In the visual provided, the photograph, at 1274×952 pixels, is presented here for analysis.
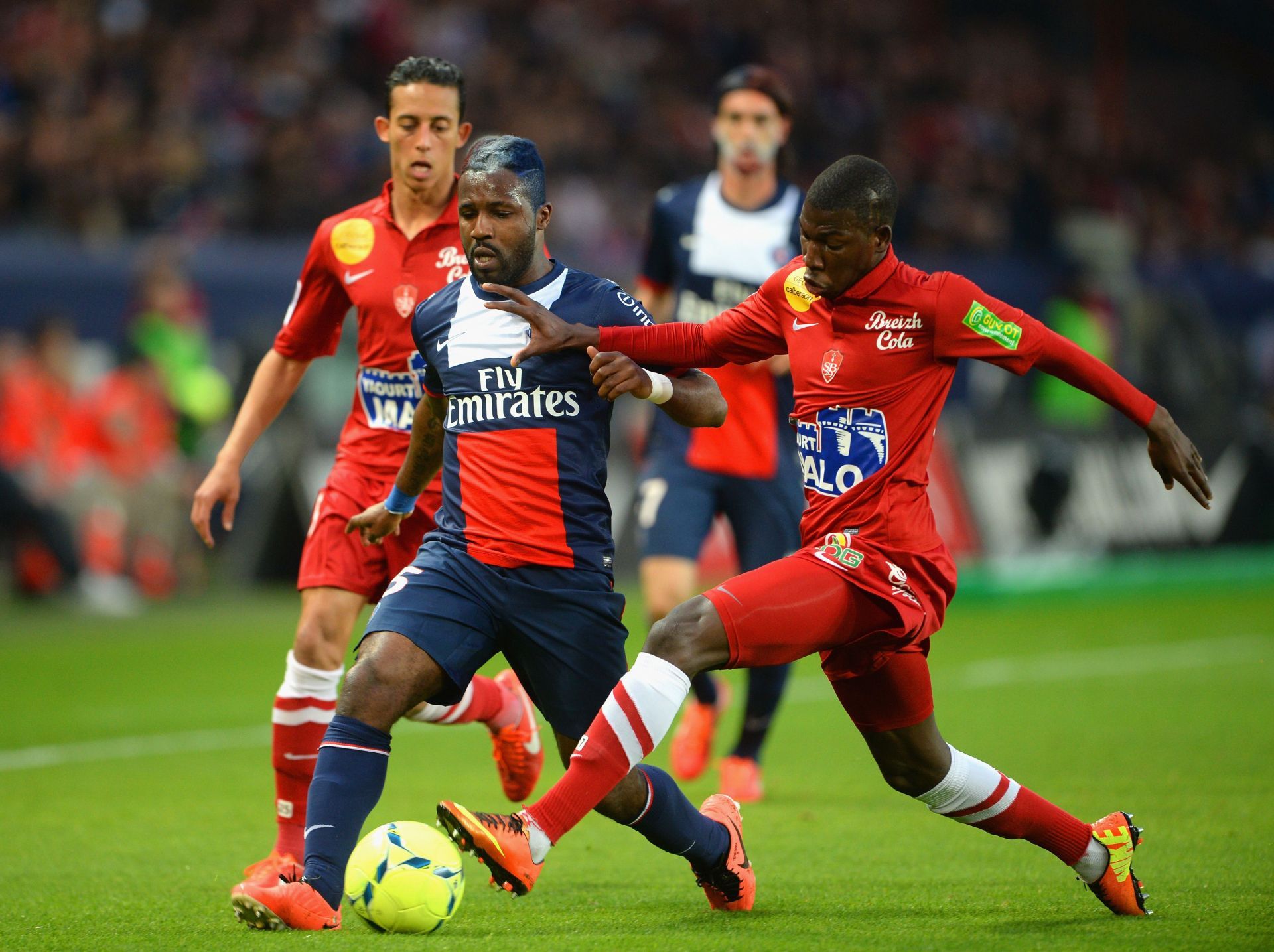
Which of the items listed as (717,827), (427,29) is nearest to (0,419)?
(427,29)

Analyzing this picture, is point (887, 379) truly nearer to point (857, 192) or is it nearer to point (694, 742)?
point (857, 192)

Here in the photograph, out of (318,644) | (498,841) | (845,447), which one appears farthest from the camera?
(318,644)

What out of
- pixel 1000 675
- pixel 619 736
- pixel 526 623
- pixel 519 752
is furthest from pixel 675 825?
pixel 1000 675

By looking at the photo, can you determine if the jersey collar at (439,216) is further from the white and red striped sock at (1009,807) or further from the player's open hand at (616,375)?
the white and red striped sock at (1009,807)

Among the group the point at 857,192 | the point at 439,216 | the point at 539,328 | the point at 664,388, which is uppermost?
the point at 857,192

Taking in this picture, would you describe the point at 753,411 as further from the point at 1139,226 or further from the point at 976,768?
the point at 1139,226

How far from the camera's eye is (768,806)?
7.41 meters

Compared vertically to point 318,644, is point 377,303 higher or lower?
higher

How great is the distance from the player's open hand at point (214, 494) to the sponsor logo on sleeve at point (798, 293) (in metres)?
2.08

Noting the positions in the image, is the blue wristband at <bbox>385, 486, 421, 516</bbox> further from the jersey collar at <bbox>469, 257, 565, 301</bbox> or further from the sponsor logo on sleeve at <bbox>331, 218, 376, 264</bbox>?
the sponsor logo on sleeve at <bbox>331, 218, 376, 264</bbox>

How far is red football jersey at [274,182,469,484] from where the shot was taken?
239 inches

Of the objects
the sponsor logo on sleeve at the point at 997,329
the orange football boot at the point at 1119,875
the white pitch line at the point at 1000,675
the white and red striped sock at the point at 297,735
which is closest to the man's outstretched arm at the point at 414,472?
the white and red striped sock at the point at 297,735

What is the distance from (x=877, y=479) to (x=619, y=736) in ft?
3.60

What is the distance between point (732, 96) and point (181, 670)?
20.2 ft
